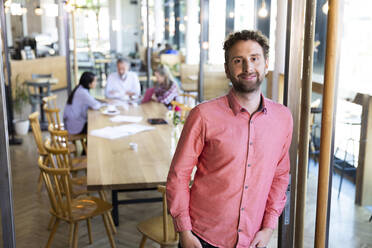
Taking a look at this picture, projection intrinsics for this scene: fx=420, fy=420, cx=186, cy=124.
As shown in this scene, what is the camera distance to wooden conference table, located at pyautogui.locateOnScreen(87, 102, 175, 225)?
3.06 m

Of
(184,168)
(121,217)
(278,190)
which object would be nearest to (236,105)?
(184,168)

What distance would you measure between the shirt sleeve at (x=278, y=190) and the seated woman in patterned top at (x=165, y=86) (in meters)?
4.18

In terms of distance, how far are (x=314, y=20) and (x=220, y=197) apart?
2.96 ft

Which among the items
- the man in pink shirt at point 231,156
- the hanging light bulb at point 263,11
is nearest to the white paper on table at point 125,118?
the hanging light bulb at point 263,11

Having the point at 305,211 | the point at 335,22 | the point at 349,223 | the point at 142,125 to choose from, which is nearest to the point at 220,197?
the point at 305,211

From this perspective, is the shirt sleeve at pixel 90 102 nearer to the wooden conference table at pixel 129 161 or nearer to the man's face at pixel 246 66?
the wooden conference table at pixel 129 161

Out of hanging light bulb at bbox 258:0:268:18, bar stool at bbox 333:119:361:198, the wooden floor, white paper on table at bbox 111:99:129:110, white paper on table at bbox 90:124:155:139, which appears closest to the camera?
the wooden floor

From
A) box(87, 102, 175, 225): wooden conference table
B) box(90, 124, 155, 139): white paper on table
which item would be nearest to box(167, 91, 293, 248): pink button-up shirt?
box(87, 102, 175, 225): wooden conference table

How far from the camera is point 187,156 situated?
5.92ft

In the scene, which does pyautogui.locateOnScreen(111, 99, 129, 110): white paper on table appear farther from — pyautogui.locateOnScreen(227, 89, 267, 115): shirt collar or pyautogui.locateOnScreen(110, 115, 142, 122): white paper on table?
pyautogui.locateOnScreen(227, 89, 267, 115): shirt collar

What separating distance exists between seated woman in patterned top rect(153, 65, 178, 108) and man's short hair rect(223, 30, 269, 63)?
4.25m

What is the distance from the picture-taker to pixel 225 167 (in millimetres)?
1798

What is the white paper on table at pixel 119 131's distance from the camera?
4355mm

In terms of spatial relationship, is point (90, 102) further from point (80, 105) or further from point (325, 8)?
point (325, 8)
